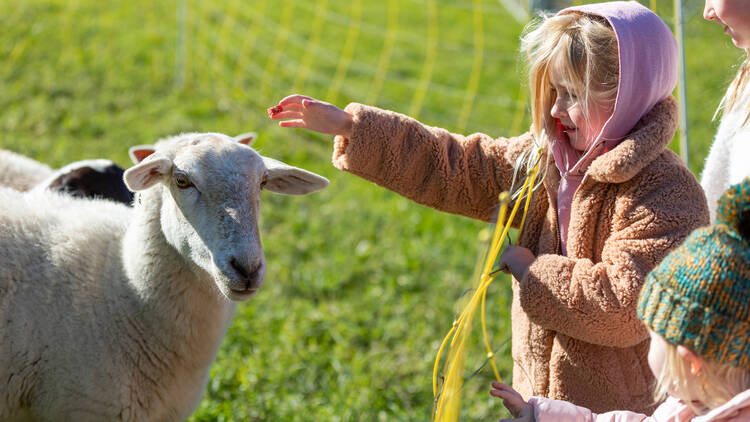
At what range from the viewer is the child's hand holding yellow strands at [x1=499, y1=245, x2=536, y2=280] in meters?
2.52

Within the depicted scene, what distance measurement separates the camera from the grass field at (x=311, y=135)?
4.38 m

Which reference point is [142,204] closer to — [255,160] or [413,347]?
[255,160]

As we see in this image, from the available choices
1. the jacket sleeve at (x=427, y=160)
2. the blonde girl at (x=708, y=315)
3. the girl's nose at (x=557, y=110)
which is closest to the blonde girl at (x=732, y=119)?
the girl's nose at (x=557, y=110)

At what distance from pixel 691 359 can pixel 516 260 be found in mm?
819

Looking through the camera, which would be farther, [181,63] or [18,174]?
[181,63]

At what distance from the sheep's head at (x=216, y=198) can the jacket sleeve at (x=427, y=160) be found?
27 centimetres

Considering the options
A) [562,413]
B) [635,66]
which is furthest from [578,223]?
[562,413]

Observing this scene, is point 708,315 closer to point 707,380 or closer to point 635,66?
point 707,380

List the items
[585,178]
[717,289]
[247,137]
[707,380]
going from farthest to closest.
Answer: [247,137]
[585,178]
[707,380]
[717,289]

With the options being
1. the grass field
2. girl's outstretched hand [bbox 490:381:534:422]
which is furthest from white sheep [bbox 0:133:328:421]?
the grass field

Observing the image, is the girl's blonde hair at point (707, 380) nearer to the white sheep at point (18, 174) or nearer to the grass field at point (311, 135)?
the grass field at point (311, 135)

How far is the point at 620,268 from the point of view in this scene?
2283 millimetres

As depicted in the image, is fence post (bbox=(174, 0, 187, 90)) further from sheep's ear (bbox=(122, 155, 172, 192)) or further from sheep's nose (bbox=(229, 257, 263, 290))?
sheep's nose (bbox=(229, 257, 263, 290))

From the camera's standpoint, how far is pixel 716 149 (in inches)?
122
